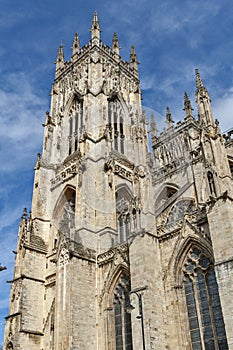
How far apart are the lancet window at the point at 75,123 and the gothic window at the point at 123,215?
16.7ft

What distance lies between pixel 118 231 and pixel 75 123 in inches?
397

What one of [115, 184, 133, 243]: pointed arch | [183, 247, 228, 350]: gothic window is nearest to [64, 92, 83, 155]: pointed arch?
[115, 184, 133, 243]: pointed arch

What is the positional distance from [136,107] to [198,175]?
10329 millimetres

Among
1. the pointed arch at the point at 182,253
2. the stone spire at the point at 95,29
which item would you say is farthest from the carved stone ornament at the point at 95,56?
the pointed arch at the point at 182,253

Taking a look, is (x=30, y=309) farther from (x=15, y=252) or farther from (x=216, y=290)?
(x=216, y=290)

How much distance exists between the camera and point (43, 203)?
23766 mm

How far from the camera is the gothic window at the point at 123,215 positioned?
69.0ft

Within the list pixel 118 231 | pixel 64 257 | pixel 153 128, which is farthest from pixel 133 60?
pixel 64 257

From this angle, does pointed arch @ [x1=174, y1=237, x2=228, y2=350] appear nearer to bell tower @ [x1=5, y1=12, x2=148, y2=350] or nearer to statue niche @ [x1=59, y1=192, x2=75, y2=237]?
bell tower @ [x1=5, y1=12, x2=148, y2=350]

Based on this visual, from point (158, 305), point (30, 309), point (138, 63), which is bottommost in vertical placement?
point (158, 305)

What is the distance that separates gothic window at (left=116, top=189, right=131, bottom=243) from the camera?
21031mm

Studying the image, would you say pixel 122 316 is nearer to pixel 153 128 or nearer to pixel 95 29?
pixel 153 128

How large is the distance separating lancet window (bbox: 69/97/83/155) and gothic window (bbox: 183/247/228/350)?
14.3 meters

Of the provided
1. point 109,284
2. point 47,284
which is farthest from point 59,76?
point 109,284
